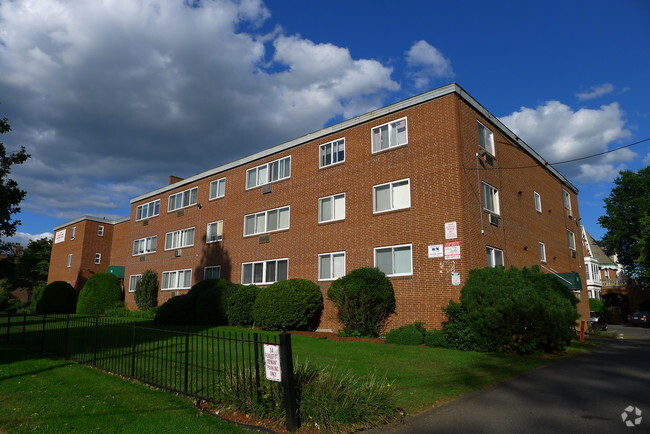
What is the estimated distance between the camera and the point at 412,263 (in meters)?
16.2

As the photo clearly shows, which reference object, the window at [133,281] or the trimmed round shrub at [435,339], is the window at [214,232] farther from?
the trimmed round shrub at [435,339]

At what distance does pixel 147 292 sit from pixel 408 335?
21.5 m

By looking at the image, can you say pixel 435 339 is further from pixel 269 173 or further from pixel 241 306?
pixel 269 173

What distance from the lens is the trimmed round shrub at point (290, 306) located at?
17688 mm

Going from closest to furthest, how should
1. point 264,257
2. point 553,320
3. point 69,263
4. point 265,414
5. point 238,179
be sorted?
1. point 265,414
2. point 553,320
3. point 264,257
4. point 238,179
5. point 69,263

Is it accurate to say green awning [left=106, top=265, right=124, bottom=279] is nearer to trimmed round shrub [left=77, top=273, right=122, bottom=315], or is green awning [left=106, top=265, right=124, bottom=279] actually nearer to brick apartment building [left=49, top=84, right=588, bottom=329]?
trimmed round shrub [left=77, top=273, right=122, bottom=315]

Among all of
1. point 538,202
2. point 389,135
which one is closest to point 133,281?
point 389,135

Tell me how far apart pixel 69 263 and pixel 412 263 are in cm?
3789

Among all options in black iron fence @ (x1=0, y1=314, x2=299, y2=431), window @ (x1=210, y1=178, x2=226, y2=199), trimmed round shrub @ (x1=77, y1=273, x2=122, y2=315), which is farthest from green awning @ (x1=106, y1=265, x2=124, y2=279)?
black iron fence @ (x1=0, y1=314, x2=299, y2=431)

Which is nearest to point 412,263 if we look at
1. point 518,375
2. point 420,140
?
point 420,140

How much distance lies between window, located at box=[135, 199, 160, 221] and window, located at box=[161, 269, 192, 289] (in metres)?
5.28

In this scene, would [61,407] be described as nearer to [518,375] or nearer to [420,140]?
[518,375]

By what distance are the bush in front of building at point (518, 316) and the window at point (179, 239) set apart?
784 inches

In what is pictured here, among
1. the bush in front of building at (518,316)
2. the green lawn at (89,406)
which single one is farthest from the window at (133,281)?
the bush in front of building at (518,316)
